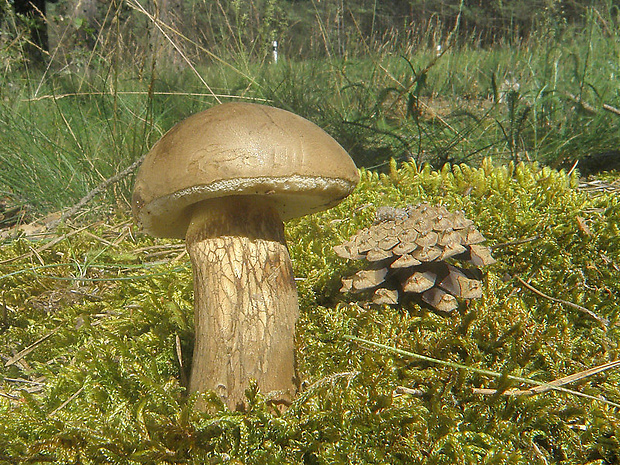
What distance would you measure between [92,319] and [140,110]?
1.85 metres

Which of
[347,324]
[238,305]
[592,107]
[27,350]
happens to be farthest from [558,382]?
[592,107]

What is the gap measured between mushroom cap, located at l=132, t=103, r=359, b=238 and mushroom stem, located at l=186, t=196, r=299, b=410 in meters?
0.13

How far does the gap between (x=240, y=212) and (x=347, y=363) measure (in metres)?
0.60

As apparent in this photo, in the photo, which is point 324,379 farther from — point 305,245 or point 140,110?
point 140,110

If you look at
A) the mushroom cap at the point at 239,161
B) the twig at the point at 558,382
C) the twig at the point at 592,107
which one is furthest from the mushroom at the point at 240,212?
the twig at the point at 592,107

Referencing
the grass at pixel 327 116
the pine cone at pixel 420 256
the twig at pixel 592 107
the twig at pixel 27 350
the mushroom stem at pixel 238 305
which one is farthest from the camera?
the grass at pixel 327 116

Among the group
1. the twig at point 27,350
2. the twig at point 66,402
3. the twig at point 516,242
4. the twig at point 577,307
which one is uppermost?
the twig at point 516,242

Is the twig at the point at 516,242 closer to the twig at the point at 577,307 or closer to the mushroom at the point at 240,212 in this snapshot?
the twig at the point at 577,307

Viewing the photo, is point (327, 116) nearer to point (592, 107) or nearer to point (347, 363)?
point (592, 107)

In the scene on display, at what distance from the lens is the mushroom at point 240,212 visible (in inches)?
40.6

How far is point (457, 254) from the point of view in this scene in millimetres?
1372

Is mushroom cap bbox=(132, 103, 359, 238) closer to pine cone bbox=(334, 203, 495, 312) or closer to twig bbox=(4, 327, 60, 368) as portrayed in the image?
pine cone bbox=(334, 203, 495, 312)

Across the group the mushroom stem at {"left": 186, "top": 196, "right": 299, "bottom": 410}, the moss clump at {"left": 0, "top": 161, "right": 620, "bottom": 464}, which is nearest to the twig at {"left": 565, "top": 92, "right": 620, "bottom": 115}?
the moss clump at {"left": 0, "top": 161, "right": 620, "bottom": 464}

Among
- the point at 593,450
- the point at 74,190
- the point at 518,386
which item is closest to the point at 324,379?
the point at 518,386
